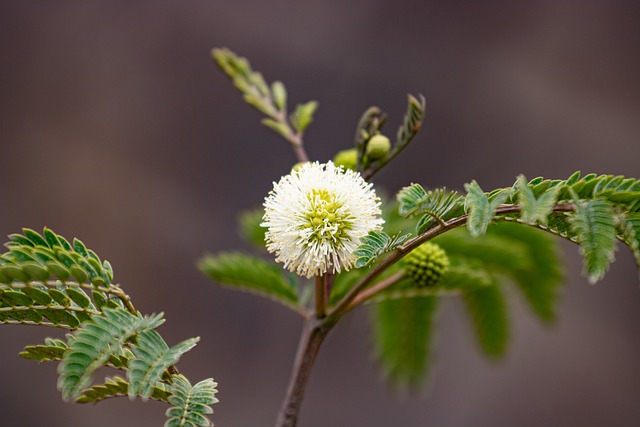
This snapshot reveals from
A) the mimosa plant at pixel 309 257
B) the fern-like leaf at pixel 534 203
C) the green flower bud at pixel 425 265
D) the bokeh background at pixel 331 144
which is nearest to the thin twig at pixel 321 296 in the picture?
the mimosa plant at pixel 309 257

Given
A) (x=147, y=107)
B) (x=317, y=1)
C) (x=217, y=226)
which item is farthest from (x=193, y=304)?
(x=317, y=1)

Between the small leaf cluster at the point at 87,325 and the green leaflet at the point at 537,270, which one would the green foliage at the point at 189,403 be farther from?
the green leaflet at the point at 537,270

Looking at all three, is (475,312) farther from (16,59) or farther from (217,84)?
(16,59)

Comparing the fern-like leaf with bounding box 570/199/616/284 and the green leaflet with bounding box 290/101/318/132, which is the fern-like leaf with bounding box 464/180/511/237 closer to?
the fern-like leaf with bounding box 570/199/616/284

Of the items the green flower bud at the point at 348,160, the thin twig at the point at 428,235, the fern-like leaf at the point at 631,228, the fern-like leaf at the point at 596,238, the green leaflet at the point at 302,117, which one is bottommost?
the fern-like leaf at the point at 596,238

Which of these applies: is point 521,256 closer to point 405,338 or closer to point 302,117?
point 405,338

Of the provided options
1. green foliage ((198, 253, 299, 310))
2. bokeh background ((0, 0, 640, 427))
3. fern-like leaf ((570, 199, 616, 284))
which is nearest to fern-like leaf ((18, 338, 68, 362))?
green foliage ((198, 253, 299, 310))
